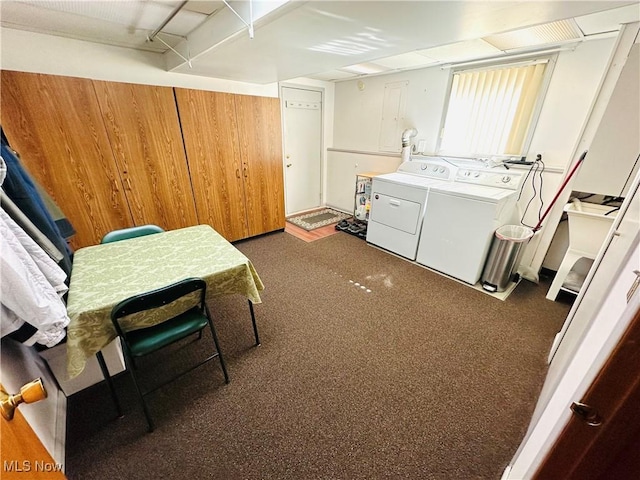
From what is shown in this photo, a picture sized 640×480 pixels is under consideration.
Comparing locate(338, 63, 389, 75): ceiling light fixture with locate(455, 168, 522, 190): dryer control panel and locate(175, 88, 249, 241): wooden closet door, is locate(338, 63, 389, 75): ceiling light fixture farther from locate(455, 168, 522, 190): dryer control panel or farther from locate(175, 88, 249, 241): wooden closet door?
locate(455, 168, 522, 190): dryer control panel

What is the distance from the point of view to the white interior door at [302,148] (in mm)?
4164

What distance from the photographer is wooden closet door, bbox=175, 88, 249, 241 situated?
2713 millimetres

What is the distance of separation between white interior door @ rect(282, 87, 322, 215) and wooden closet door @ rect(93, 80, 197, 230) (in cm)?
196

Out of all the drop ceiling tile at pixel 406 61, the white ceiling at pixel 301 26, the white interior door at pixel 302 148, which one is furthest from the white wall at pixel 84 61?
the drop ceiling tile at pixel 406 61

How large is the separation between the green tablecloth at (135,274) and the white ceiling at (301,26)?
1.43m

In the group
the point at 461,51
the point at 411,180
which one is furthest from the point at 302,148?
the point at 461,51

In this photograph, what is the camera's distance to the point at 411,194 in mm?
2891

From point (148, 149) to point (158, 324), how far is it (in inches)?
79.5

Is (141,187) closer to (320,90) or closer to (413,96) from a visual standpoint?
(320,90)

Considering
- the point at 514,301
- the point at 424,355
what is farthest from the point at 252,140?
the point at 514,301

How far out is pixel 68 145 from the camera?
2156mm

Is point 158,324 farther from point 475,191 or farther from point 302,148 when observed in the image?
point 302,148

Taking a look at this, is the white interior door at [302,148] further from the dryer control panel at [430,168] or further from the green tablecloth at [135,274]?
the green tablecloth at [135,274]

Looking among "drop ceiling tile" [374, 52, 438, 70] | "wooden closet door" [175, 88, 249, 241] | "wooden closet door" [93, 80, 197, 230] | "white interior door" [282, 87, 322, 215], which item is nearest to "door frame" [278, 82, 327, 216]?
"white interior door" [282, 87, 322, 215]
